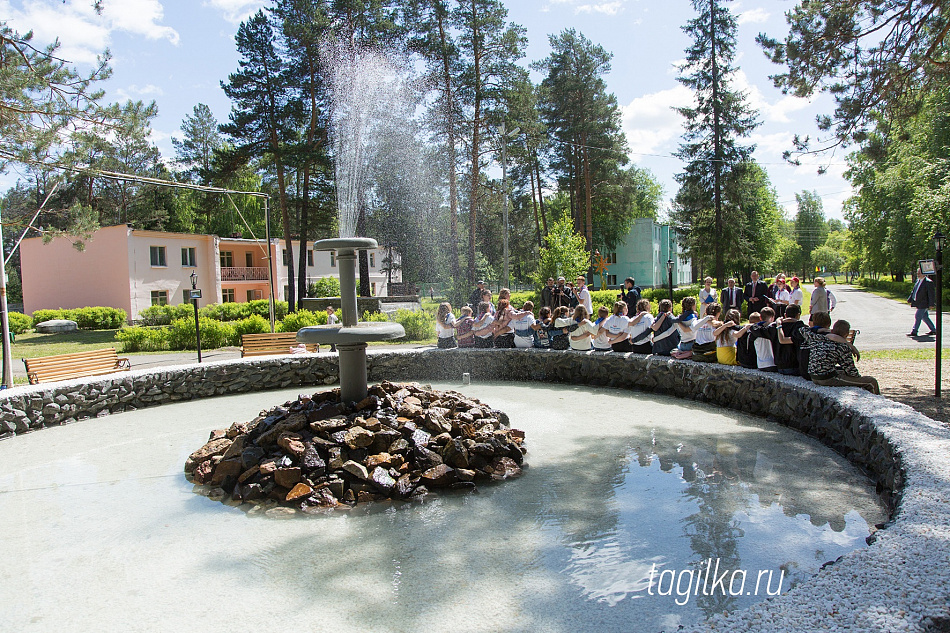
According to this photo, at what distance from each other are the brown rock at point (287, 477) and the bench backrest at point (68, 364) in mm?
6067

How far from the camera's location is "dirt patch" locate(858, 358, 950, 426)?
705 cm

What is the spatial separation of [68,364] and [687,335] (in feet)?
33.3

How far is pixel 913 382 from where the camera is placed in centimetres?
855

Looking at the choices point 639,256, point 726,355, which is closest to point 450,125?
point 726,355

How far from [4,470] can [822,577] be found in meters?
7.54

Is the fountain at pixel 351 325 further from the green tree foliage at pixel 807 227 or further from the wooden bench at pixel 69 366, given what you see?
the green tree foliage at pixel 807 227

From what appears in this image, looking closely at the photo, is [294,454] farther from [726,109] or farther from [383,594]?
[726,109]

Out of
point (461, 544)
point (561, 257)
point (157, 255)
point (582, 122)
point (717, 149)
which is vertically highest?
point (582, 122)

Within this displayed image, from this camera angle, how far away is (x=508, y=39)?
25.7 metres

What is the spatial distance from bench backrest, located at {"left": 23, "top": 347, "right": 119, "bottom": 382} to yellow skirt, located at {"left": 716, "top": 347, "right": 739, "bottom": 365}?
1016 centimetres

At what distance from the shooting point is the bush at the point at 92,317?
2889 cm

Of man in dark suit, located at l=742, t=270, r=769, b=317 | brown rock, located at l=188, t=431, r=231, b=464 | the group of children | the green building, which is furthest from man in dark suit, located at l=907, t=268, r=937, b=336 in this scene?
the green building

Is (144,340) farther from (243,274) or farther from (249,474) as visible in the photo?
(243,274)

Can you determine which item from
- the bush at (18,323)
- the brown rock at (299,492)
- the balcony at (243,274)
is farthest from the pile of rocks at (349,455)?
the balcony at (243,274)
